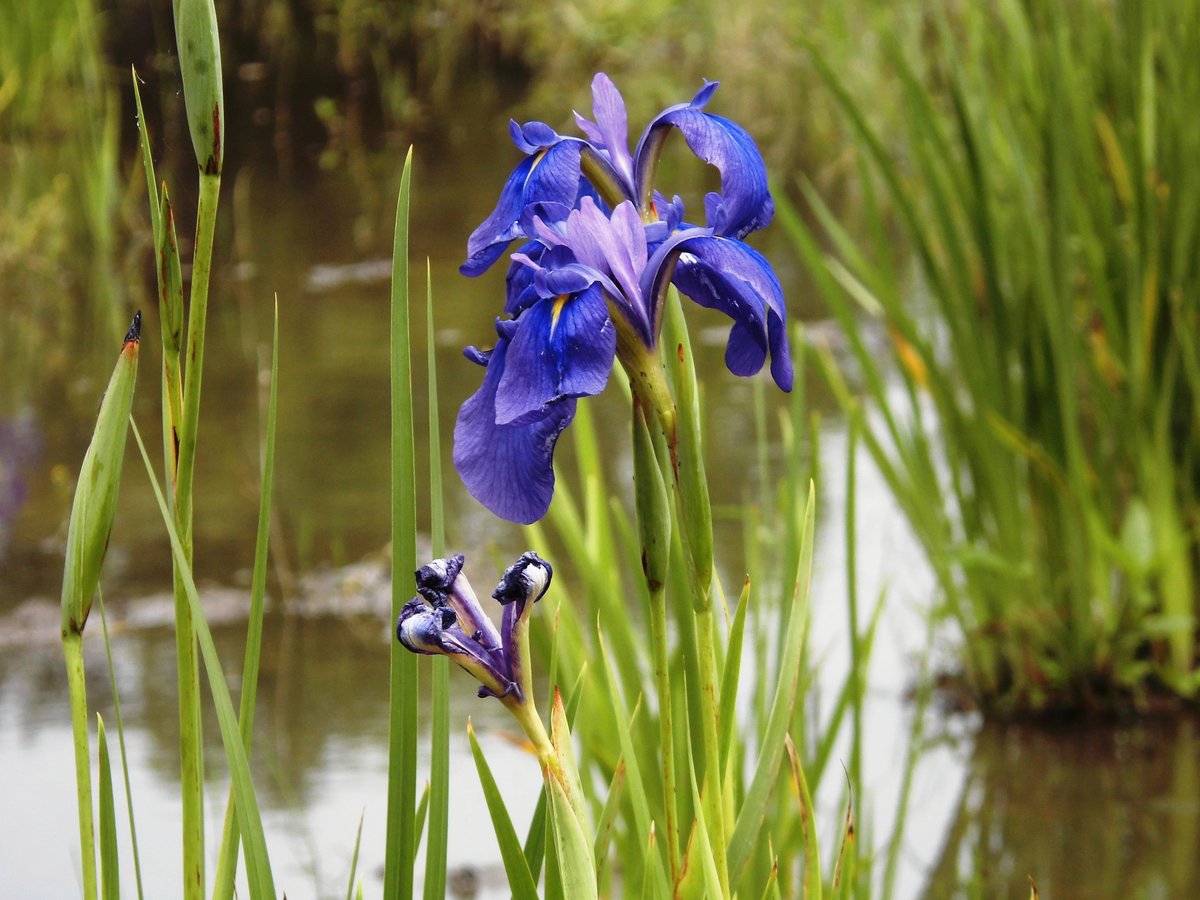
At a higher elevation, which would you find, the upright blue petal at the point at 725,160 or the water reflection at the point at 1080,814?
the upright blue petal at the point at 725,160

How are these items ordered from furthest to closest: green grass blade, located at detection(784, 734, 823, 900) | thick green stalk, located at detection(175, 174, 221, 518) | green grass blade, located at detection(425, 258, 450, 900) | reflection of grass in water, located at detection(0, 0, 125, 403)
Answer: reflection of grass in water, located at detection(0, 0, 125, 403) < green grass blade, located at detection(784, 734, 823, 900) < green grass blade, located at detection(425, 258, 450, 900) < thick green stalk, located at detection(175, 174, 221, 518)

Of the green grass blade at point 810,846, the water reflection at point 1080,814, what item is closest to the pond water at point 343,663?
the water reflection at point 1080,814

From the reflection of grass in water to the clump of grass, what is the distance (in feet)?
8.08

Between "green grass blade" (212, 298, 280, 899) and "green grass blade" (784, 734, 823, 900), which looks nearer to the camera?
"green grass blade" (212, 298, 280, 899)

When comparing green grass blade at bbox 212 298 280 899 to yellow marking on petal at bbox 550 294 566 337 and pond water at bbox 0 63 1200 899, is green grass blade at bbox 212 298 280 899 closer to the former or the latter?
yellow marking on petal at bbox 550 294 566 337

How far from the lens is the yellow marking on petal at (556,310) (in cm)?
64

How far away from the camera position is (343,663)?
Answer: 233 cm

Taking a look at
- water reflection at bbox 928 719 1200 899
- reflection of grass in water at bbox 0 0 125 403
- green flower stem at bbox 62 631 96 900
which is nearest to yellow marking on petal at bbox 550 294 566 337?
green flower stem at bbox 62 631 96 900

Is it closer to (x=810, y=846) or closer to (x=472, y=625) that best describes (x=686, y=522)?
(x=472, y=625)

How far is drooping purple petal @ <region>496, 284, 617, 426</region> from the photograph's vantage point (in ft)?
2.07

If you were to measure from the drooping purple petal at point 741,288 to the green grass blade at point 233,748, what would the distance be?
0.87ft

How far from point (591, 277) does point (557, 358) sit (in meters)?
0.04

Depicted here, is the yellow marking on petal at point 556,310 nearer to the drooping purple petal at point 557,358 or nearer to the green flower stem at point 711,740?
the drooping purple petal at point 557,358

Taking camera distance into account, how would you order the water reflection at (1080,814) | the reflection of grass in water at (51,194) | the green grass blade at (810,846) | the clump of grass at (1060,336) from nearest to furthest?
the green grass blade at (810,846)
the water reflection at (1080,814)
the clump of grass at (1060,336)
the reflection of grass in water at (51,194)
